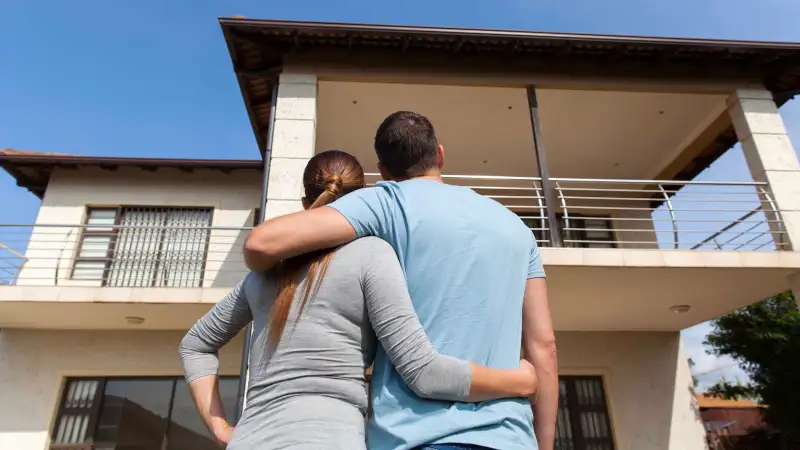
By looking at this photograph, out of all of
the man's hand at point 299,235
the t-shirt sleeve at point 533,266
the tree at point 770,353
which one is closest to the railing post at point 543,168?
the t-shirt sleeve at point 533,266

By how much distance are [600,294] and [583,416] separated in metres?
2.63

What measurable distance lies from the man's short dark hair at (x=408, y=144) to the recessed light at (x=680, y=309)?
738 cm

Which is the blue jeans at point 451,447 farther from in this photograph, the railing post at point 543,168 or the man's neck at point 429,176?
the railing post at point 543,168

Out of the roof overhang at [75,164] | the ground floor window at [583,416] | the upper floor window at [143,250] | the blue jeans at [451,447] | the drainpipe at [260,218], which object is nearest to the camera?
the blue jeans at [451,447]

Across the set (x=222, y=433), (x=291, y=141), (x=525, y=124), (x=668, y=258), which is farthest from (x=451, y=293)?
(x=525, y=124)

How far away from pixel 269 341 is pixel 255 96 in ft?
23.8

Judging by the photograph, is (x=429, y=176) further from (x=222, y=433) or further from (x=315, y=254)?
(x=222, y=433)

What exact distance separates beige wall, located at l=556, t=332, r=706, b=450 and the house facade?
0.11ft

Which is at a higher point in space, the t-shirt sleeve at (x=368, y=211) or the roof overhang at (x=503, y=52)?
the roof overhang at (x=503, y=52)

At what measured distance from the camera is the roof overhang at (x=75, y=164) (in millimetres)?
8836

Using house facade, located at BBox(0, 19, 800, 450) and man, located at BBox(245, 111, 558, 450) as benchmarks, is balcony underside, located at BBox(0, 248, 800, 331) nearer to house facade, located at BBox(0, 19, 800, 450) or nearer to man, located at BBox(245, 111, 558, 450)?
house facade, located at BBox(0, 19, 800, 450)

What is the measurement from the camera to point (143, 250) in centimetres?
885

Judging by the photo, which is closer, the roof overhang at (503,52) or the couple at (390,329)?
the couple at (390,329)

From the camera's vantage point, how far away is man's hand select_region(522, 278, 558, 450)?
1.24 metres
